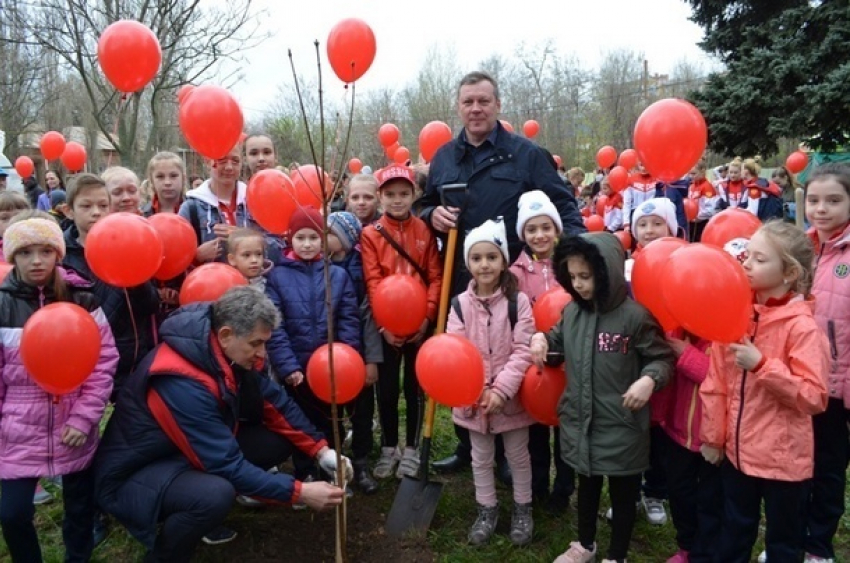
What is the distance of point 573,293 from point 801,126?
7617 millimetres

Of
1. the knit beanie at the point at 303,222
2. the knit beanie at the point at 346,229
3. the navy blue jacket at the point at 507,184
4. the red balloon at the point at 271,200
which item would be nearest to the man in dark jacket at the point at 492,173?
the navy blue jacket at the point at 507,184

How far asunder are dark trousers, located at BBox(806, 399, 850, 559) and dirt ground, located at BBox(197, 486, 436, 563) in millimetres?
1854

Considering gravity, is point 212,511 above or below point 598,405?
below

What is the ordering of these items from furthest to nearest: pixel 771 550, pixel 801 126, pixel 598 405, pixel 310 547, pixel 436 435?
pixel 801 126
pixel 436 435
pixel 310 547
pixel 598 405
pixel 771 550

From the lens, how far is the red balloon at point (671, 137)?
3332mm

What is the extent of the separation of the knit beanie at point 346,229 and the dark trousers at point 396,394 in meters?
0.65

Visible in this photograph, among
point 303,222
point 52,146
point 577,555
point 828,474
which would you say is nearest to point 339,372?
point 303,222

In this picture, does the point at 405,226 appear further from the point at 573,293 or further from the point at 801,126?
the point at 801,126

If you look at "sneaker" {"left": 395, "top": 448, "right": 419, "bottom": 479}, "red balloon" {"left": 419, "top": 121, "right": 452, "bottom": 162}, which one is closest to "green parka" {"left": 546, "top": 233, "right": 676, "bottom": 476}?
"sneaker" {"left": 395, "top": 448, "right": 419, "bottom": 479}

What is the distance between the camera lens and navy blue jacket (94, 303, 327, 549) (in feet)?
9.19

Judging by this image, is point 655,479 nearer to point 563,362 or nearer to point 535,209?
point 563,362

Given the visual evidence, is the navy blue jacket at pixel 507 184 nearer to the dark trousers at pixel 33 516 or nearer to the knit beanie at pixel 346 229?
the knit beanie at pixel 346 229

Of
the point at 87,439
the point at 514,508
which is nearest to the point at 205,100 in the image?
the point at 87,439

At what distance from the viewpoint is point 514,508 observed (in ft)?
11.3
